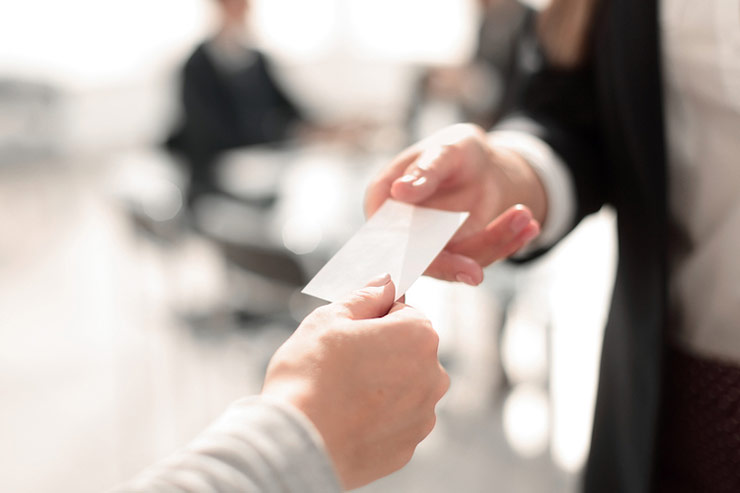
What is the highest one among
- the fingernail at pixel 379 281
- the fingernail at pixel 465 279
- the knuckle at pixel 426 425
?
the fingernail at pixel 379 281

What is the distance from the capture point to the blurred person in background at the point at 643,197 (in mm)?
626

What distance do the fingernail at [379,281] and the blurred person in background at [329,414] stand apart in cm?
2

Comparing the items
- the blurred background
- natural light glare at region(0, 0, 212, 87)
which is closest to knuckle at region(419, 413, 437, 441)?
the blurred background

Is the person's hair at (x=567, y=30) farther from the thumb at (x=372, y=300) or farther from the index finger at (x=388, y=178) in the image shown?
the thumb at (x=372, y=300)

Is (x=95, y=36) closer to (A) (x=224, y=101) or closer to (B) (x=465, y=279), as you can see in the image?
(A) (x=224, y=101)

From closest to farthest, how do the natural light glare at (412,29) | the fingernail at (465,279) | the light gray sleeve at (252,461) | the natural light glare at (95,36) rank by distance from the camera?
the light gray sleeve at (252,461), the fingernail at (465,279), the natural light glare at (95,36), the natural light glare at (412,29)

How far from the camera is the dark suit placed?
2.62m

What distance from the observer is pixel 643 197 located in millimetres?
688

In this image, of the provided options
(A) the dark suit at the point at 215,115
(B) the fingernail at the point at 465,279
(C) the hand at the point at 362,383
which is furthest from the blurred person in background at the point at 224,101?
(C) the hand at the point at 362,383

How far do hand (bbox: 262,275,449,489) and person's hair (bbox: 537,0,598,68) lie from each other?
44 cm

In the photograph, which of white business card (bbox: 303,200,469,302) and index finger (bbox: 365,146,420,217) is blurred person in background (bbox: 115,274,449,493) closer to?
white business card (bbox: 303,200,469,302)

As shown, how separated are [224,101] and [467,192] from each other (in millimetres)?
2240

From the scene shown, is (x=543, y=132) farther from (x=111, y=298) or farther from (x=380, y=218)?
(x=111, y=298)

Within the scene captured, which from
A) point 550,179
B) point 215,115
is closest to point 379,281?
point 550,179
